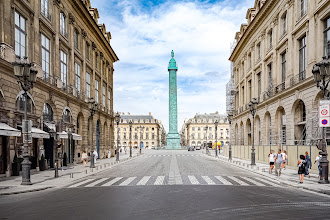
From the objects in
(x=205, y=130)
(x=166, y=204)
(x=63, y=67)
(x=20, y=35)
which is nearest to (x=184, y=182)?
(x=166, y=204)

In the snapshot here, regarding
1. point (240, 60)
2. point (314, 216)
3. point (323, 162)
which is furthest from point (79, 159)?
point (240, 60)

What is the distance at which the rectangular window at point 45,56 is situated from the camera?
26281mm

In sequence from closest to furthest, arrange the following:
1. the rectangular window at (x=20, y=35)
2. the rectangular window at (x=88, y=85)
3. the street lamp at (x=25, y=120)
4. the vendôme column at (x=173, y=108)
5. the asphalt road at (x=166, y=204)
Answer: the asphalt road at (x=166, y=204)
the street lamp at (x=25, y=120)
the rectangular window at (x=20, y=35)
the rectangular window at (x=88, y=85)
the vendôme column at (x=173, y=108)

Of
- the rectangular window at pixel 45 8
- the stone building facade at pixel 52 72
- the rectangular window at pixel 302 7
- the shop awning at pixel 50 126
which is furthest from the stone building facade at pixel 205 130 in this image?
the rectangular window at pixel 45 8

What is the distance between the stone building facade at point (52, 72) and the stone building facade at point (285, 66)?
19268 mm

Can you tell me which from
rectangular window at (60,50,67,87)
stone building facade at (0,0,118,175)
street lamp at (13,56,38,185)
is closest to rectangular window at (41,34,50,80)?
stone building facade at (0,0,118,175)

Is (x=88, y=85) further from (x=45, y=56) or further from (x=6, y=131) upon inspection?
(x=6, y=131)

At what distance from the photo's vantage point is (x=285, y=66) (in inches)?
1362

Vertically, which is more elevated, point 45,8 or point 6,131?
point 45,8

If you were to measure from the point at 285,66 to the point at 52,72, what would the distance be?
24.2 meters

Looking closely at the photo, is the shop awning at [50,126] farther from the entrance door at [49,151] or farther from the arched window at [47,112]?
the entrance door at [49,151]

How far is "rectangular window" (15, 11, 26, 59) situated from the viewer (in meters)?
21.5

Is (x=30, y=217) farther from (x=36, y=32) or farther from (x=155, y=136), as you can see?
(x=155, y=136)

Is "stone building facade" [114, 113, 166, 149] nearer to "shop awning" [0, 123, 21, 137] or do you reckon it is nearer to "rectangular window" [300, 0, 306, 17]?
"rectangular window" [300, 0, 306, 17]
